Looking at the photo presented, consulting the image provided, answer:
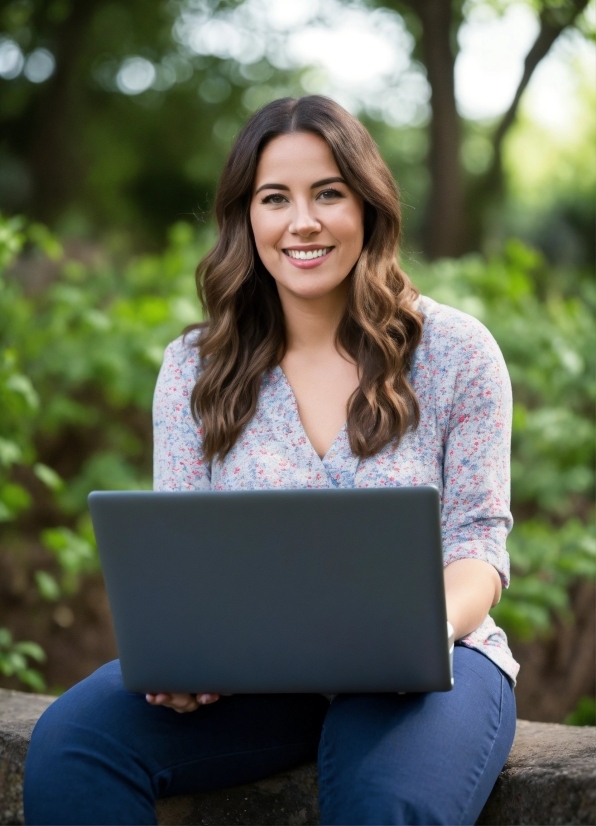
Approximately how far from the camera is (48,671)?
3639mm

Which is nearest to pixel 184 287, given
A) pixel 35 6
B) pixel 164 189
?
pixel 35 6

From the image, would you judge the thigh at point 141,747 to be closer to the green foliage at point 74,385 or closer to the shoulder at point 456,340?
the shoulder at point 456,340

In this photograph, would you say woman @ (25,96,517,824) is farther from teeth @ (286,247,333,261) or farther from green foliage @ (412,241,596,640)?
green foliage @ (412,241,596,640)

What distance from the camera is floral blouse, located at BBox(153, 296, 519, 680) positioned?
1772 millimetres

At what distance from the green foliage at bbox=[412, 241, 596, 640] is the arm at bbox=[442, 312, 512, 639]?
1241 millimetres

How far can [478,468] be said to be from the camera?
178 centimetres

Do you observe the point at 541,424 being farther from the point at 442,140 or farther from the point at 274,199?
the point at 442,140

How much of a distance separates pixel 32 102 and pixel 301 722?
27.6ft

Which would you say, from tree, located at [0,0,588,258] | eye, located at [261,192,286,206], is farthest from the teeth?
tree, located at [0,0,588,258]

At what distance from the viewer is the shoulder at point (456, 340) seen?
1.84 meters

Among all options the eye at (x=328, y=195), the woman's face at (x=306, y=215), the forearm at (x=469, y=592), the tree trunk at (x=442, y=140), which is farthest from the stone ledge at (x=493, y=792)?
the tree trunk at (x=442, y=140)

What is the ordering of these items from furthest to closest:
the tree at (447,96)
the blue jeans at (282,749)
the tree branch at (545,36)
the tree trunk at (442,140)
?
the tree trunk at (442,140) < the tree at (447,96) < the tree branch at (545,36) < the blue jeans at (282,749)

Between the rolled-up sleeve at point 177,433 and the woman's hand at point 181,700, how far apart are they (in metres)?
0.49

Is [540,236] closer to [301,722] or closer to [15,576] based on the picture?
[15,576]
